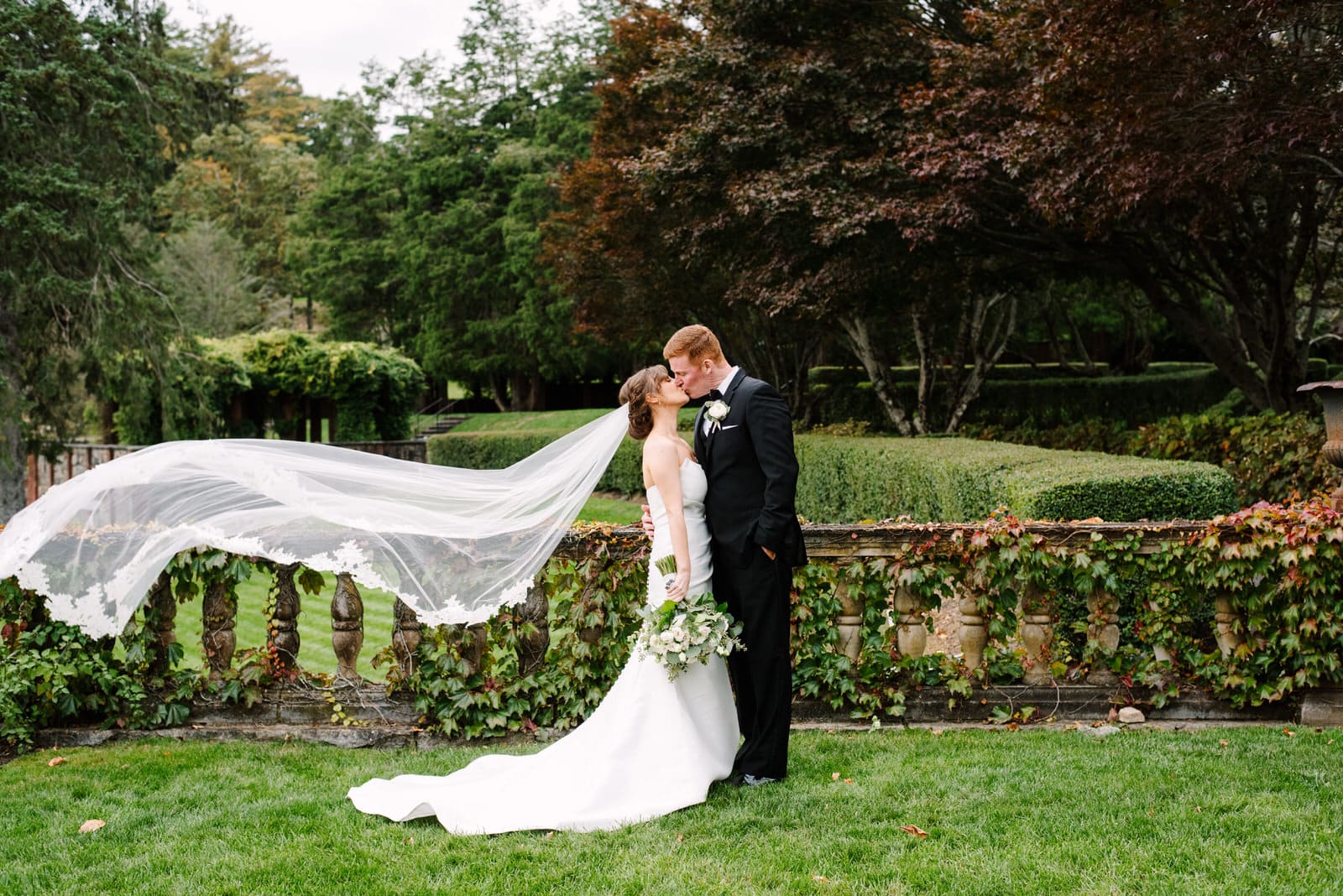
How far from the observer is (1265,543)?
16.8 feet

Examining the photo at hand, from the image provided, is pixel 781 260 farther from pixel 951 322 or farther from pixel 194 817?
pixel 194 817

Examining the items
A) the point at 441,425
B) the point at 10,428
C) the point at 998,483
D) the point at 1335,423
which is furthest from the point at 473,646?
the point at 441,425

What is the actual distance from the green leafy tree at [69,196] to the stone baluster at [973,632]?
1834 centimetres

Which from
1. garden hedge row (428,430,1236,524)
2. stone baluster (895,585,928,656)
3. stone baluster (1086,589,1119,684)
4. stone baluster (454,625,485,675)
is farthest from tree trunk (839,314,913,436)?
stone baluster (454,625,485,675)

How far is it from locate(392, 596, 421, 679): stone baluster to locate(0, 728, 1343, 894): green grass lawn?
1.71ft

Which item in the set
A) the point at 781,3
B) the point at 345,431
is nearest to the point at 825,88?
the point at 781,3

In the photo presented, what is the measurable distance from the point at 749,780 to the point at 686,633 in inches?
27.3

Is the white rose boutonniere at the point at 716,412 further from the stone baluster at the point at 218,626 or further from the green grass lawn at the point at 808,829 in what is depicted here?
the stone baluster at the point at 218,626

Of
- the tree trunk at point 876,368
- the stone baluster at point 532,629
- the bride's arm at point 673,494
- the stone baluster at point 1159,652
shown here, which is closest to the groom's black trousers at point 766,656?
the bride's arm at point 673,494

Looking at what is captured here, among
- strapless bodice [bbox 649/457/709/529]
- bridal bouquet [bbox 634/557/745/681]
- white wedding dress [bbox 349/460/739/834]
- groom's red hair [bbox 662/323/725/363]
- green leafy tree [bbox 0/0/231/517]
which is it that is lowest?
white wedding dress [bbox 349/460/739/834]

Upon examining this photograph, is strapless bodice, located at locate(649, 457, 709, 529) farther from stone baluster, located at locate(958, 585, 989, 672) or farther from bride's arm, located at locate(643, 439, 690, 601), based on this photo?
stone baluster, located at locate(958, 585, 989, 672)

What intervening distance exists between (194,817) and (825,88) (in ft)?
43.7

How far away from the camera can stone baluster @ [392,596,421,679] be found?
5.42 m

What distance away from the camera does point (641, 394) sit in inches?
182
